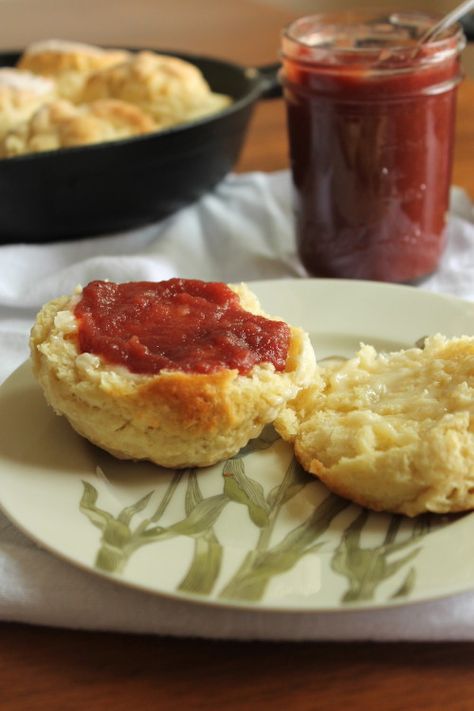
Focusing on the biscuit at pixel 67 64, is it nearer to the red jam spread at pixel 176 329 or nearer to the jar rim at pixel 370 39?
the jar rim at pixel 370 39

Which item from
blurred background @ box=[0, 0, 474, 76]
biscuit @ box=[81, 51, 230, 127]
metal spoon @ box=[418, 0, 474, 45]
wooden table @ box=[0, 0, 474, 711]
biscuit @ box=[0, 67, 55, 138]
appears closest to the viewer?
wooden table @ box=[0, 0, 474, 711]

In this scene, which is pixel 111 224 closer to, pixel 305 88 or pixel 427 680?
pixel 305 88

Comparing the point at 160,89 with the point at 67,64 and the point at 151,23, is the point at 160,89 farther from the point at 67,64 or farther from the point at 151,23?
the point at 151,23

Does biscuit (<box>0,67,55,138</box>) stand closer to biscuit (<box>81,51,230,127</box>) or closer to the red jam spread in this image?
biscuit (<box>81,51,230,127</box>)

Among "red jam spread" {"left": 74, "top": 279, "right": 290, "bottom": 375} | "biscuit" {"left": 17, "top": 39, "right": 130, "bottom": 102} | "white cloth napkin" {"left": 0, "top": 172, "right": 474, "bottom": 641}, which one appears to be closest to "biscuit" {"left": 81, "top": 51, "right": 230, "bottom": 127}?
"biscuit" {"left": 17, "top": 39, "right": 130, "bottom": 102}

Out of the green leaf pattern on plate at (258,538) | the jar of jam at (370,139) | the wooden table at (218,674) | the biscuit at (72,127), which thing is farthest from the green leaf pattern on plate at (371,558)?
the biscuit at (72,127)

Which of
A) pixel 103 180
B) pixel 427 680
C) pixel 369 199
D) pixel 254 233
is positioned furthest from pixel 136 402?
pixel 254 233
